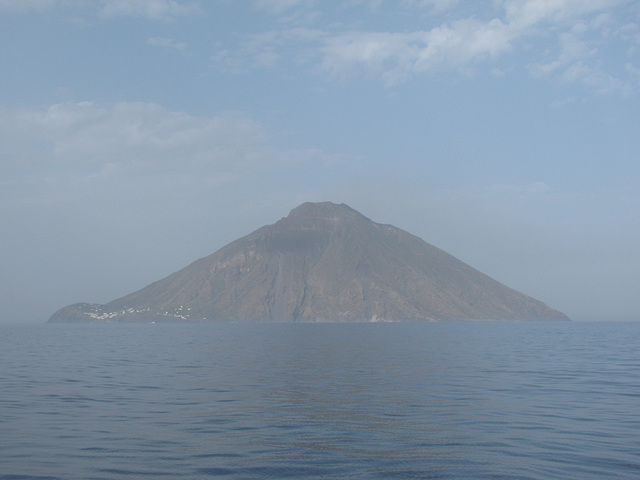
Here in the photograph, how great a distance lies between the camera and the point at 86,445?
24188 mm

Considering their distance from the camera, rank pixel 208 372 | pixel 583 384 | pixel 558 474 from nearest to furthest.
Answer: pixel 558 474
pixel 583 384
pixel 208 372

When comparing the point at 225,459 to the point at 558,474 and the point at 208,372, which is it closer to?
the point at 558,474

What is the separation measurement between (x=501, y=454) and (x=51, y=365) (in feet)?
172

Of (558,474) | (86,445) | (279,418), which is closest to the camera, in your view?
(558,474)

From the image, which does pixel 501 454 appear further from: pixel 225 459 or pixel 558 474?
pixel 225 459

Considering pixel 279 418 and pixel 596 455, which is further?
pixel 279 418

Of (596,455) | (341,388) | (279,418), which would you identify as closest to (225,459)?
(279,418)

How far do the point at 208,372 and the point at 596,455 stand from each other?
37031 mm

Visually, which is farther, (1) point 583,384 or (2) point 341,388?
(1) point 583,384

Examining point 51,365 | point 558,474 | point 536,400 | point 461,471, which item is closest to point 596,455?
point 558,474

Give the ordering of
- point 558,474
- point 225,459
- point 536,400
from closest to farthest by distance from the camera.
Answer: point 558,474
point 225,459
point 536,400

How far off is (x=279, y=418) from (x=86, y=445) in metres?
9.76

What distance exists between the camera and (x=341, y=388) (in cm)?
4131

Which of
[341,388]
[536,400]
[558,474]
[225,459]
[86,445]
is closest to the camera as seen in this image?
[558,474]
